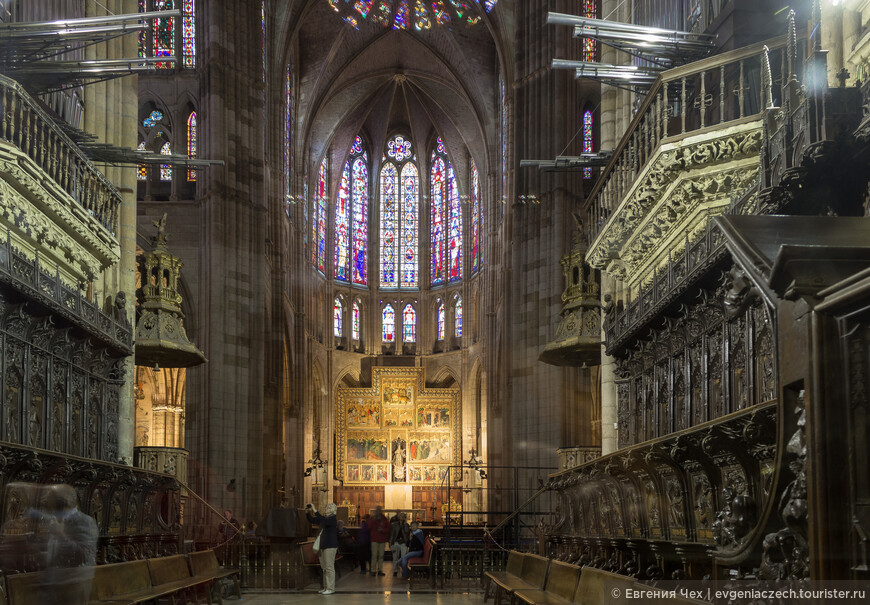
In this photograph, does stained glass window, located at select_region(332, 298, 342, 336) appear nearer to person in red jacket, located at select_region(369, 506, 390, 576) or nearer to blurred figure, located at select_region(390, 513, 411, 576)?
blurred figure, located at select_region(390, 513, 411, 576)

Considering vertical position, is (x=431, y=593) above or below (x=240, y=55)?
below

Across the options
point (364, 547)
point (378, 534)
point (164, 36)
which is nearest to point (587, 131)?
point (164, 36)

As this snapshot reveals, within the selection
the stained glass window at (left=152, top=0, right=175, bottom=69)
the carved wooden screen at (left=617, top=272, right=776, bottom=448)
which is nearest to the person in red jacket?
the carved wooden screen at (left=617, top=272, right=776, bottom=448)

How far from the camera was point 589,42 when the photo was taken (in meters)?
26.9

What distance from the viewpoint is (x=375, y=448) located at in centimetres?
4591

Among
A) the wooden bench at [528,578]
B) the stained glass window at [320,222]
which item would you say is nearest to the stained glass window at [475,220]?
the stained glass window at [320,222]

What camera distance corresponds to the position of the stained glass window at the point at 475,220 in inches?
1822

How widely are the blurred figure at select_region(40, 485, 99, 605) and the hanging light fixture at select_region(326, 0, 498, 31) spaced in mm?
A: 36366

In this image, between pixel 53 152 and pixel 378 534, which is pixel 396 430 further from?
pixel 53 152

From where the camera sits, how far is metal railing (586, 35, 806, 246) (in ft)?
34.7

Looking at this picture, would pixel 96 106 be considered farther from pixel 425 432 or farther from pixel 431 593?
pixel 425 432

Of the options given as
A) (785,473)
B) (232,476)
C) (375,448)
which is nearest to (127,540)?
(785,473)

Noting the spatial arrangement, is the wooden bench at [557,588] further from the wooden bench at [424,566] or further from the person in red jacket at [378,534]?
the person in red jacket at [378,534]

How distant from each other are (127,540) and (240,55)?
63.5 ft
